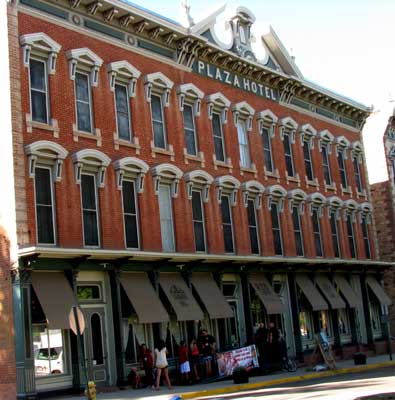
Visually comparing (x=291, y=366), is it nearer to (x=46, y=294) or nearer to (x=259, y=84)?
(x=46, y=294)

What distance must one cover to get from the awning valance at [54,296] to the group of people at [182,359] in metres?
3.29

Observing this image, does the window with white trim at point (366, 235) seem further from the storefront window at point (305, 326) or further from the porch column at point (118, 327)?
the porch column at point (118, 327)

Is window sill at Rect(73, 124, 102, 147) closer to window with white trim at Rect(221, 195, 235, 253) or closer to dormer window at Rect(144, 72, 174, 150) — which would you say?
dormer window at Rect(144, 72, 174, 150)

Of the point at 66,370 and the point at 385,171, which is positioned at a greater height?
the point at 385,171

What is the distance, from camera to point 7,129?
21.0 m

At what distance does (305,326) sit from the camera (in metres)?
33.0

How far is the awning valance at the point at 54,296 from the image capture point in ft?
66.0

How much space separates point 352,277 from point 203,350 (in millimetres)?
15212

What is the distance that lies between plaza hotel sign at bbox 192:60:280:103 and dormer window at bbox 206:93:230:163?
3.13 ft

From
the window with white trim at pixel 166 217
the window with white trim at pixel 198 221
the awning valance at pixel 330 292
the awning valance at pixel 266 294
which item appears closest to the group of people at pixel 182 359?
the window with white trim at pixel 166 217

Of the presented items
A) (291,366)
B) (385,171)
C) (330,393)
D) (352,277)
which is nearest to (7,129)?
(330,393)

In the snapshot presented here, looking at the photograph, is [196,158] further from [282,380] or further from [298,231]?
[282,380]

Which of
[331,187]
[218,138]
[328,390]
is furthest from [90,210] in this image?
[331,187]

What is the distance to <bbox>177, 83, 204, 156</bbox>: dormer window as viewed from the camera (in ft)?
91.2
